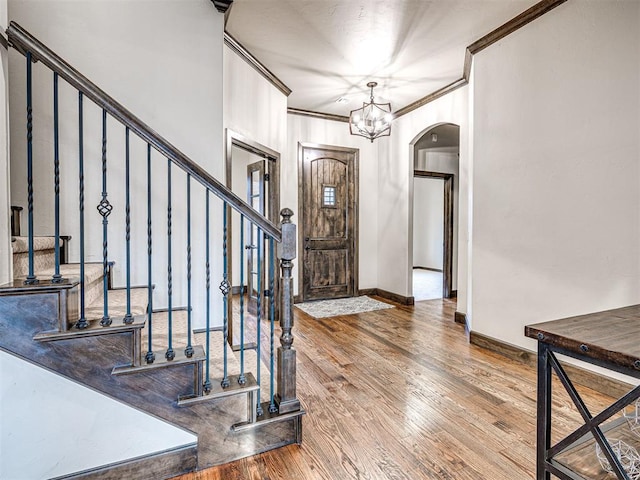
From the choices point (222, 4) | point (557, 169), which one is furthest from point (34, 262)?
point (557, 169)

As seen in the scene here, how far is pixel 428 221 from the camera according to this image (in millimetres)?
9547

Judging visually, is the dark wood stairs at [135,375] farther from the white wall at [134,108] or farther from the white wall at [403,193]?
the white wall at [403,193]

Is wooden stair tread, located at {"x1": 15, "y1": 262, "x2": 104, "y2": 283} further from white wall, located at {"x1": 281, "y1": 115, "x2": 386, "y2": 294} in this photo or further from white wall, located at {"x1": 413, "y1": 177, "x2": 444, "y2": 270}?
white wall, located at {"x1": 413, "y1": 177, "x2": 444, "y2": 270}

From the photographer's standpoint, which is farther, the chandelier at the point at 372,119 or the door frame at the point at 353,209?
the door frame at the point at 353,209

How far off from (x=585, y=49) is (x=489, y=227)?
144 centimetres

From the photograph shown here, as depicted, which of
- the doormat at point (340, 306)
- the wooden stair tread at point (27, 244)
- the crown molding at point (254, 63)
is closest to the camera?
the wooden stair tread at point (27, 244)

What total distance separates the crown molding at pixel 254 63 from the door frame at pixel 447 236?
2.42 m

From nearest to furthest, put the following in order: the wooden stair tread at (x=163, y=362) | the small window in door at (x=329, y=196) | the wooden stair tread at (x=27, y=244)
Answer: the wooden stair tread at (x=163, y=362) → the wooden stair tread at (x=27, y=244) → the small window in door at (x=329, y=196)

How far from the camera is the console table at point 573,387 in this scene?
1.00m

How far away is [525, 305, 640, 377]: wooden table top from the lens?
986 millimetres

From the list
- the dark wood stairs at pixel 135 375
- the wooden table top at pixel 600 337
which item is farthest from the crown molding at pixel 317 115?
the wooden table top at pixel 600 337

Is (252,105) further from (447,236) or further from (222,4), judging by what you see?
(447,236)

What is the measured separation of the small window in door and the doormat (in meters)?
1.42

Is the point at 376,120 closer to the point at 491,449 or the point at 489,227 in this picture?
the point at 489,227
